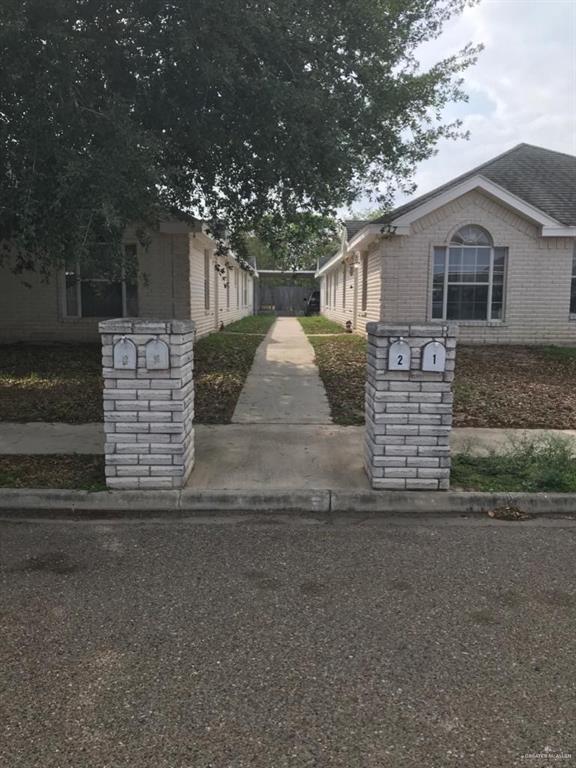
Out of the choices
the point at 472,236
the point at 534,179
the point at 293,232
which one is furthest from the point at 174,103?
the point at 534,179

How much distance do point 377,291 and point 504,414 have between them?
27.2ft

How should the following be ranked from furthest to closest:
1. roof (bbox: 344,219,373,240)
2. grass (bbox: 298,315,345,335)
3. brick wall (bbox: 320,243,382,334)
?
roof (bbox: 344,219,373,240)
grass (bbox: 298,315,345,335)
brick wall (bbox: 320,243,382,334)

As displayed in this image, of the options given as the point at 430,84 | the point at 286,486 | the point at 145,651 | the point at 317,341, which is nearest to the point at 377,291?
the point at 317,341

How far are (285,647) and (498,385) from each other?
7977mm

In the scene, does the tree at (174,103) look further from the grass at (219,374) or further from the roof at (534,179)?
the roof at (534,179)

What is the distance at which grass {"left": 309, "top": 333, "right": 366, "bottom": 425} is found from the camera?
8.31 m

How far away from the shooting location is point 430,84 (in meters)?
11.4

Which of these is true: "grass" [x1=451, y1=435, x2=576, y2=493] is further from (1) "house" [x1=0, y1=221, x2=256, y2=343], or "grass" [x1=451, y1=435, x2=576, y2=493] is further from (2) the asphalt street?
(1) "house" [x1=0, y1=221, x2=256, y2=343]

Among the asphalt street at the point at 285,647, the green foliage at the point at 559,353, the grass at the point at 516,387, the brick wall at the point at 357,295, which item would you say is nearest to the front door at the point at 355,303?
the brick wall at the point at 357,295

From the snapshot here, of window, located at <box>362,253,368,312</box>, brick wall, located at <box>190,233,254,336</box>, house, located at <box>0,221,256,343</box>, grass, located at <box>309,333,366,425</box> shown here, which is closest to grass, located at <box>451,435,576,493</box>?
grass, located at <box>309,333,366,425</box>

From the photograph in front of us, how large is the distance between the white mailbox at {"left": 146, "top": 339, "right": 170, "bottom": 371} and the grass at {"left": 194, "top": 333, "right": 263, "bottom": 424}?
8.74 feet

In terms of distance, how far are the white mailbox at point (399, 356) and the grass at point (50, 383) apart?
4181mm

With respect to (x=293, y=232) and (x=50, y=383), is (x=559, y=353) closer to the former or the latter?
(x=293, y=232)

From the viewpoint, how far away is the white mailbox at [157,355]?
16.8 ft
